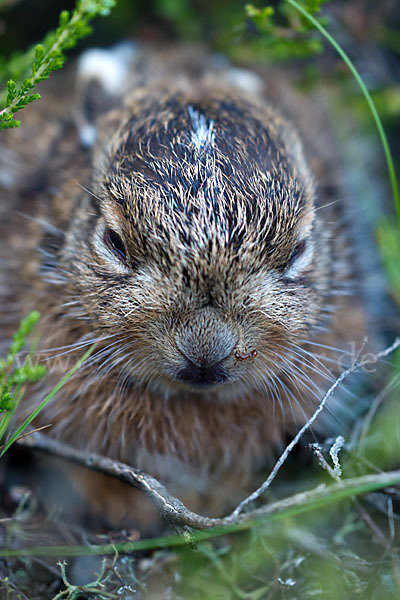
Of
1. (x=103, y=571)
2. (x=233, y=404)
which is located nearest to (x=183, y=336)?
Answer: (x=233, y=404)

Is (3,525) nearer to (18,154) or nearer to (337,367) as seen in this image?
(337,367)

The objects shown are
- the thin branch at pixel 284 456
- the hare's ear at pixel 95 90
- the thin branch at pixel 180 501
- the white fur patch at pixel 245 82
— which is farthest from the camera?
the white fur patch at pixel 245 82

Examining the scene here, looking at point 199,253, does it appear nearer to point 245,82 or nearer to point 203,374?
point 203,374

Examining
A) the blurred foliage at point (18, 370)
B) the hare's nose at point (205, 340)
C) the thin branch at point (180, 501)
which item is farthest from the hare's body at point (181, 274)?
the blurred foliage at point (18, 370)

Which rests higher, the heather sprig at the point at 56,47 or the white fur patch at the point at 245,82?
the white fur patch at the point at 245,82

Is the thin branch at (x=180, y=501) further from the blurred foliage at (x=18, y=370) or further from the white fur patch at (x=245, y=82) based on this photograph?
the white fur patch at (x=245, y=82)

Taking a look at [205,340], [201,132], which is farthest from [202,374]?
[201,132]

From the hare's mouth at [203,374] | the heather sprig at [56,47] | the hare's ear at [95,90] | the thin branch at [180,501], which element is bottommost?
the thin branch at [180,501]
